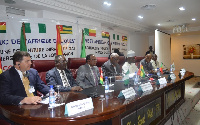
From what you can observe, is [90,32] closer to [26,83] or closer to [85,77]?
[85,77]

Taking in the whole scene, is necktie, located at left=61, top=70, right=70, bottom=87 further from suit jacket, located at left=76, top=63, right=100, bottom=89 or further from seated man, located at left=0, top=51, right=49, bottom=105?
seated man, located at left=0, top=51, right=49, bottom=105

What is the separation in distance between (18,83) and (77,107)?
2.59 feet

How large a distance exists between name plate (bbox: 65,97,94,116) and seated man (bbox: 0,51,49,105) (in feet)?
1.41

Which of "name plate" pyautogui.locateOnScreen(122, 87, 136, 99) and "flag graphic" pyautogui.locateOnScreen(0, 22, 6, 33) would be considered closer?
"name plate" pyautogui.locateOnScreen(122, 87, 136, 99)

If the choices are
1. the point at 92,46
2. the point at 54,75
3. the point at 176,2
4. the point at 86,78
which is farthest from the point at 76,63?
the point at 176,2

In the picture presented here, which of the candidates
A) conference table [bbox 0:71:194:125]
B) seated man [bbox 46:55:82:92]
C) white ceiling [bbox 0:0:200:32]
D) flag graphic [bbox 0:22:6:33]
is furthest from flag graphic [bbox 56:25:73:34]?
conference table [bbox 0:71:194:125]

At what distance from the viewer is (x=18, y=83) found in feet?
5.38

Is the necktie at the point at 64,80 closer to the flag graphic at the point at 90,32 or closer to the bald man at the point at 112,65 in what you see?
the bald man at the point at 112,65

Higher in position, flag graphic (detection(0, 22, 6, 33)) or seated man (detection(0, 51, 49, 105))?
flag graphic (detection(0, 22, 6, 33))

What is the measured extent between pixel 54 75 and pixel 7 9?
210 cm

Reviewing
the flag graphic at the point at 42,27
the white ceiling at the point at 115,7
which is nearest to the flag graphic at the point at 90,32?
the white ceiling at the point at 115,7

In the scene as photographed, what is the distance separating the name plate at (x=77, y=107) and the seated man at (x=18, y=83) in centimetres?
43

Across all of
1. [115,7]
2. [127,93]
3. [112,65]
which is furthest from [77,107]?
[115,7]

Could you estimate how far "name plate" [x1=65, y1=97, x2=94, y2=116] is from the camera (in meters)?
1.14
